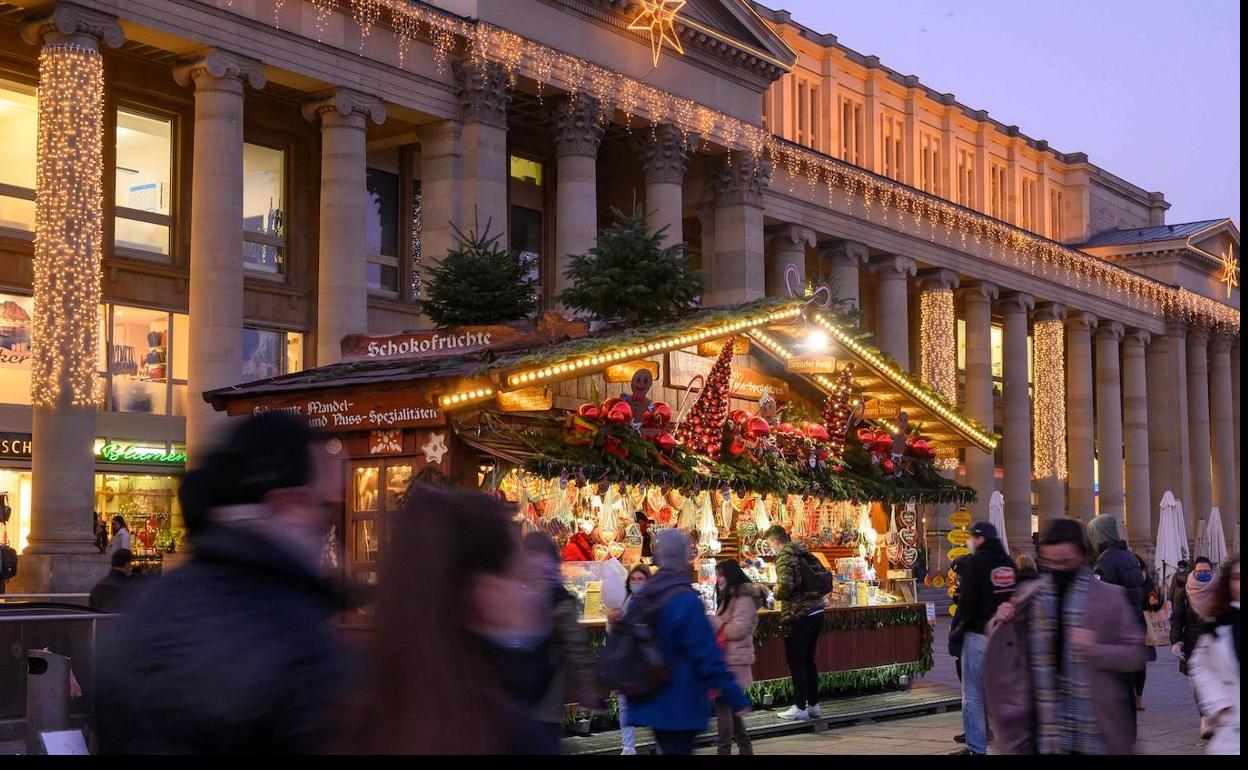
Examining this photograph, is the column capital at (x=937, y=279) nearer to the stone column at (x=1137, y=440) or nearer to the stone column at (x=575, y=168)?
the stone column at (x=1137, y=440)

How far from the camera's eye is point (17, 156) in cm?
3203

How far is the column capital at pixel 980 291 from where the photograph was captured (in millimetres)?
55531

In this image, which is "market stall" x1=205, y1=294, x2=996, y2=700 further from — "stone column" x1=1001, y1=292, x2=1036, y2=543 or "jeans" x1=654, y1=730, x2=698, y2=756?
"stone column" x1=1001, y1=292, x2=1036, y2=543

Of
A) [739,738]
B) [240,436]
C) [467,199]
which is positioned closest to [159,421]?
[467,199]

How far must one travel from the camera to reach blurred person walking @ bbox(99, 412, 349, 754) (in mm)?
3301

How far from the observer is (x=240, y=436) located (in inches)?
145

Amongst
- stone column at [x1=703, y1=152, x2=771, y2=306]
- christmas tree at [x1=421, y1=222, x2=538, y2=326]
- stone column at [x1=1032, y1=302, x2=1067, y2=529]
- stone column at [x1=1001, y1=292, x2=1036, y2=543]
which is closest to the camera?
christmas tree at [x1=421, y1=222, x2=538, y2=326]

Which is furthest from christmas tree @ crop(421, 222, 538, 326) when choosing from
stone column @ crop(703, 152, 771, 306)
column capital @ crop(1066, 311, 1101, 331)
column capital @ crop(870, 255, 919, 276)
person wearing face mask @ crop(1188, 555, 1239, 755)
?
column capital @ crop(1066, 311, 1101, 331)

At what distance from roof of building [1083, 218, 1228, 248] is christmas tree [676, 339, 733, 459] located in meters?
52.4

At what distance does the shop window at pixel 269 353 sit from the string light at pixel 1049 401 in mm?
30959

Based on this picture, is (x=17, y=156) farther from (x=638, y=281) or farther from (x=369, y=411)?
(x=369, y=411)

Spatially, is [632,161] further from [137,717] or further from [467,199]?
[137,717]

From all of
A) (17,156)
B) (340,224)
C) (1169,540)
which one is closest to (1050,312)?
(1169,540)

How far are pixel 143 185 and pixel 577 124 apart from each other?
9.51 m
